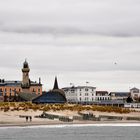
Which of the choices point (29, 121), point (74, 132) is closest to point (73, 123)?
point (29, 121)

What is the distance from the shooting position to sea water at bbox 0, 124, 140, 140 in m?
90.2

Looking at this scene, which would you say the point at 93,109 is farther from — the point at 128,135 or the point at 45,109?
the point at 128,135

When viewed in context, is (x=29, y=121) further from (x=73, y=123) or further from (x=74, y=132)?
(x=74, y=132)

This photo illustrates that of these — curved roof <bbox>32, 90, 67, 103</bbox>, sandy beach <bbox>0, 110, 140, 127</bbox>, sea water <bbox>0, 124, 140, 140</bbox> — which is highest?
curved roof <bbox>32, 90, 67, 103</bbox>

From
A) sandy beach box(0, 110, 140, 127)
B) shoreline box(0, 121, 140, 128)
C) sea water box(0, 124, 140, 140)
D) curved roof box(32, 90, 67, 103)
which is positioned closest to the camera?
sea water box(0, 124, 140, 140)

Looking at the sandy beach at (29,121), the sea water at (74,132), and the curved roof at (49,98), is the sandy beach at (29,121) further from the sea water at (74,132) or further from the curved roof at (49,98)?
the curved roof at (49,98)

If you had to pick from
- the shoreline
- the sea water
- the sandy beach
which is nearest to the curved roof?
the sandy beach

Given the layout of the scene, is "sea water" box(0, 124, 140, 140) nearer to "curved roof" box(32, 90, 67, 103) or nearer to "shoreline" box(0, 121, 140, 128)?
"shoreline" box(0, 121, 140, 128)

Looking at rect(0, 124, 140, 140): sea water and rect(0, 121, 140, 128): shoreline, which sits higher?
rect(0, 121, 140, 128): shoreline

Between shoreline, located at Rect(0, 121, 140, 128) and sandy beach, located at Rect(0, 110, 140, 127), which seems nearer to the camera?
shoreline, located at Rect(0, 121, 140, 128)

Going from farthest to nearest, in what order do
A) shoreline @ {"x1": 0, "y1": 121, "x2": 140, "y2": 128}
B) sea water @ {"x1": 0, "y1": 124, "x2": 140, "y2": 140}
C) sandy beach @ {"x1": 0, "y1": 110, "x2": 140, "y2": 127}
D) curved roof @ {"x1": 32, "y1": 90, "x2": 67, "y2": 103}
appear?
1. curved roof @ {"x1": 32, "y1": 90, "x2": 67, "y2": 103}
2. sandy beach @ {"x1": 0, "y1": 110, "x2": 140, "y2": 127}
3. shoreline @ {"x1": 0, "y1": 121, "x2": 140, "y2": 128}
4. sea water @ {"x1": 0, "y1": 124, "x2": 140, "y2": 140}

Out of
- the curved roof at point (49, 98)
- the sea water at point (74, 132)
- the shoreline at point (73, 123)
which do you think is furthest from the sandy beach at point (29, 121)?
the curved roof at point (49, 98)

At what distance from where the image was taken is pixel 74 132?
101 m

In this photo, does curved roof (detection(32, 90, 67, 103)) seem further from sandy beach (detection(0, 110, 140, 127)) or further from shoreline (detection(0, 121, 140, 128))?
shoreline (detection(0, 121, 140, 128))
